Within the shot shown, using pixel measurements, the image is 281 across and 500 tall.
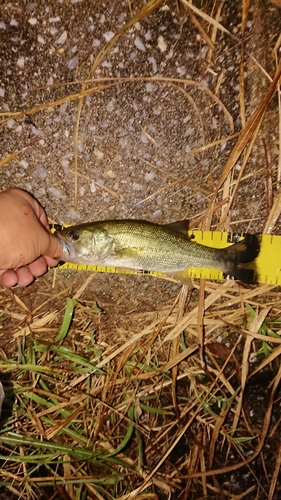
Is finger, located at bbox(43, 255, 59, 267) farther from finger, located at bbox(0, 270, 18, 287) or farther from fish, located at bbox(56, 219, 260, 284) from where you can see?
finger, located at bbox(0, 270, 18, 287)

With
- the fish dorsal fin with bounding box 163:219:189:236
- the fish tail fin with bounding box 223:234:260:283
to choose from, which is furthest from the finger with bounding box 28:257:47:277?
the fish tail fin with bounding box 223:234:260:283

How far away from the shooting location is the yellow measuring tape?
99.7 inches

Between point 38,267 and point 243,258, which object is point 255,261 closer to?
point 243,258

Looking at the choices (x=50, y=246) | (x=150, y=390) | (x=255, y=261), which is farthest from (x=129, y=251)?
(x=150, y=390)

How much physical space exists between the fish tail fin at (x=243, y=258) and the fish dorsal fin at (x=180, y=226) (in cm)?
31

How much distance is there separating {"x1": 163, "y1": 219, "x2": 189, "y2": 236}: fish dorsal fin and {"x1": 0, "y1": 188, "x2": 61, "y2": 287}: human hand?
2.61 ft

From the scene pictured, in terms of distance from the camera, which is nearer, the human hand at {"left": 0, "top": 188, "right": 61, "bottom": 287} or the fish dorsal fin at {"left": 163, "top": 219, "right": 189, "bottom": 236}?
the human hand at {"left": 0, "top": 188, "right": 61, "bottom": 287}

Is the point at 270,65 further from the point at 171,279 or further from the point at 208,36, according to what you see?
the point at 171,279

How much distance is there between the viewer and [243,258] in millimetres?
2469

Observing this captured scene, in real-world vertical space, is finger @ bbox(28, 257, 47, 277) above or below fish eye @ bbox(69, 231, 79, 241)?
below

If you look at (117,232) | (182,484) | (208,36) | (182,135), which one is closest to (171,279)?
(117,232)

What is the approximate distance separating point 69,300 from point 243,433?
64.8 inches

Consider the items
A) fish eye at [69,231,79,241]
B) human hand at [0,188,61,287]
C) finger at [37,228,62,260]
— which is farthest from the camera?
fish eye at [69,231,79,241]

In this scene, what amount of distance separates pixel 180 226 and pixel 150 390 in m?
1.24
